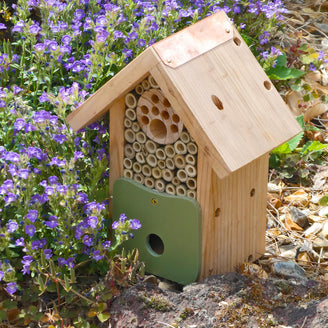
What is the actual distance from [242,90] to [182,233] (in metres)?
0.61

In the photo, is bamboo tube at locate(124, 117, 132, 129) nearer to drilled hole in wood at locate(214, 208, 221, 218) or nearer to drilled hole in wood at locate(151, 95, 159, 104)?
drilled hole in wood at locate(151, 95, 159, 104)

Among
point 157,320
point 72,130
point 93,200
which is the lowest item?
point 157,320

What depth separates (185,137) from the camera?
272cm

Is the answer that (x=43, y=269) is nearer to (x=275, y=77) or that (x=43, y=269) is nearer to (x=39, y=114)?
(x=39, y=114)

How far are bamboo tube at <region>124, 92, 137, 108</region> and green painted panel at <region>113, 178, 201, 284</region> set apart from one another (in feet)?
1.05

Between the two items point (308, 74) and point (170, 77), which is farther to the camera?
point (308, 74)

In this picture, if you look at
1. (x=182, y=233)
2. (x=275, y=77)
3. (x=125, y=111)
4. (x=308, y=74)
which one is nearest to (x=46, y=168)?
(x=125, y=111)

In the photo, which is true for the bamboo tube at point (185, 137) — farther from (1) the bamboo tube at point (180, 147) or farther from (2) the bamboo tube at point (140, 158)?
(2) the bamboo tube at point (140, 158)

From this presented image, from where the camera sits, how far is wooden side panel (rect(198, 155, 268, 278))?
110 inches

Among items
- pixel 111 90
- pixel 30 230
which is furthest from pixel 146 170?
pixel 30 230

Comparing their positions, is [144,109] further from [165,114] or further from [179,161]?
[179,161]

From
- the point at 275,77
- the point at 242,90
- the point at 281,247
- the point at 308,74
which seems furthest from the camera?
the point at 308,74

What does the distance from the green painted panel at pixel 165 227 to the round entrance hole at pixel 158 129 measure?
9.3 inches

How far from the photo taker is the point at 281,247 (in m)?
3.40
